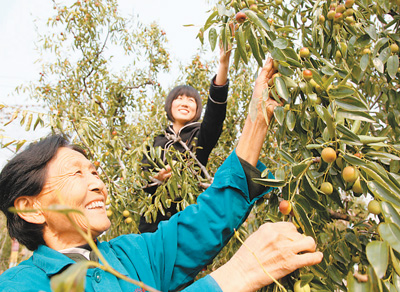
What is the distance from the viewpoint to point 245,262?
882 mm

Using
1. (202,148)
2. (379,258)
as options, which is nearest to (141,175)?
(202,148)

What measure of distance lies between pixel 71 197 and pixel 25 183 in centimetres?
16

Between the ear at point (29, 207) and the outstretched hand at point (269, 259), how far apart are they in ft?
1.89

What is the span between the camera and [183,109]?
2295 millimetres

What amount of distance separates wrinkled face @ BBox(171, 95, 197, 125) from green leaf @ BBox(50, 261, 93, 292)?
1.90 meters

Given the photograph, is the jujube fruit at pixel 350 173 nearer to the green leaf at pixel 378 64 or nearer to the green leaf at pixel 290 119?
the green leaf at pixel 290 119

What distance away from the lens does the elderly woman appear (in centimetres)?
103

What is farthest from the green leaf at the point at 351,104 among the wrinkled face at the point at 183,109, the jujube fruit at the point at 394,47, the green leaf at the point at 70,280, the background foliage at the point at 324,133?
the wrinkled face at the point at 183,109

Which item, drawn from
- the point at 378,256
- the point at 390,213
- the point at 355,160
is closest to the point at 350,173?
the point at 355,160

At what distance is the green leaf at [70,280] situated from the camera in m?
0.37


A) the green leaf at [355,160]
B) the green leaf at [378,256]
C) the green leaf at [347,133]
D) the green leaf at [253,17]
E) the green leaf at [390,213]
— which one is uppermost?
the green leaf at [253,17]

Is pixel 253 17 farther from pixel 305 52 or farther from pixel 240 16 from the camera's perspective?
pixel 305 52

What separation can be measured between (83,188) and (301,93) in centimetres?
76

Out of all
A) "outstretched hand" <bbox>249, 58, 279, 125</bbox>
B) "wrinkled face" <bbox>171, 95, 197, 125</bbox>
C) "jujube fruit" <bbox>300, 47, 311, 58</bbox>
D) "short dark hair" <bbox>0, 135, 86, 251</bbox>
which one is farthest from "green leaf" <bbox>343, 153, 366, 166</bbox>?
"wrinkled face" <bbox>171, 95, 197, 125</bbox>
